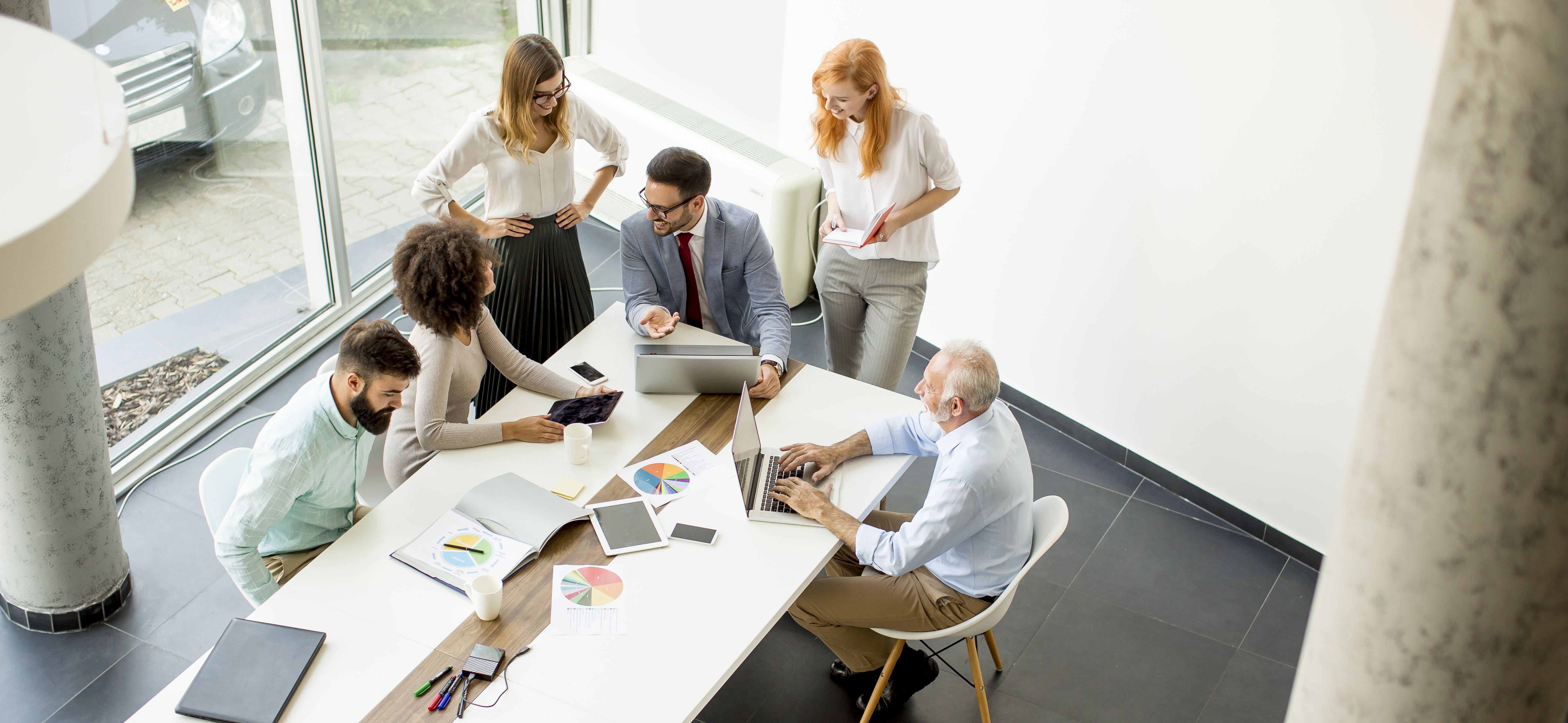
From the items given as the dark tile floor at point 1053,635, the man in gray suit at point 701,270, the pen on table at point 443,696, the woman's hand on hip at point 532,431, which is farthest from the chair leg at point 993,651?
the pen on table at point 443,696

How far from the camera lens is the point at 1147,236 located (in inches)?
173

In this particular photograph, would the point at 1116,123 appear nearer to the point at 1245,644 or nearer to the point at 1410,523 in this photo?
the point at 1245,644

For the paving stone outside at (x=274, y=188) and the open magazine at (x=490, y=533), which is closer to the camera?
the open magazine at (x=490, y=533)

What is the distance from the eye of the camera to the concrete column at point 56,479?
3.20m

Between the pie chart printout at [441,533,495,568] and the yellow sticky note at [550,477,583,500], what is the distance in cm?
27

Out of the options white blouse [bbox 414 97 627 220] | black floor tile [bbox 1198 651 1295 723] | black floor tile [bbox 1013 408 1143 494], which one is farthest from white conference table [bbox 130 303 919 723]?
black floor tile [bbox 1013 408 1143 494]

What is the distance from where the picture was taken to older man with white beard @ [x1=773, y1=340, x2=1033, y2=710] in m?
3.00

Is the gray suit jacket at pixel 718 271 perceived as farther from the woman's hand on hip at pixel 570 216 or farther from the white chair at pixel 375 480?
the white chair at pixel 375 480

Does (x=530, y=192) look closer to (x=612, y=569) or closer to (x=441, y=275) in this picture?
(x=441, y=275)

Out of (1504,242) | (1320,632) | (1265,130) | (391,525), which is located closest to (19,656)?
(391,525)

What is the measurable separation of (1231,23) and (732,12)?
2572 millimetres

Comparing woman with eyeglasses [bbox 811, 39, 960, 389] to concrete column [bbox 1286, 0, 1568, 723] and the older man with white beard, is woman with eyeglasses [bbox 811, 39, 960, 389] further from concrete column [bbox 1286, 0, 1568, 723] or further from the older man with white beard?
concrete column [bbox 1286, 0, 1568, 723]

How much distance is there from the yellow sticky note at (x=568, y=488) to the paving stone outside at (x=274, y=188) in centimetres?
176

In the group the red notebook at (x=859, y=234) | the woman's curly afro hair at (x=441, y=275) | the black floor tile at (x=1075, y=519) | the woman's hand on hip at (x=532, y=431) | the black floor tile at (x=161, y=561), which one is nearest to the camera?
the woman's curly afro hair at (x=441, y=275)
